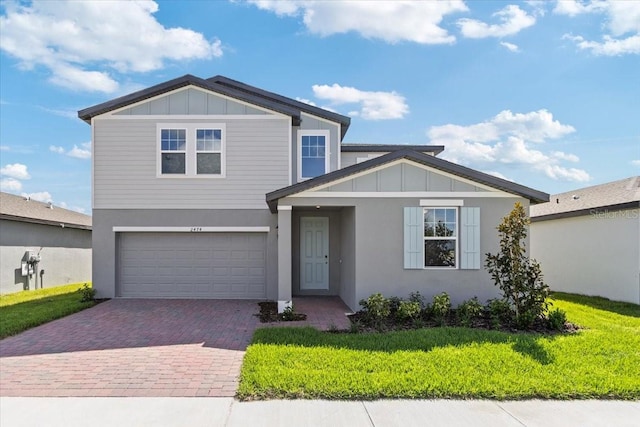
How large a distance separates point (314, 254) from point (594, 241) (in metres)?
9.06

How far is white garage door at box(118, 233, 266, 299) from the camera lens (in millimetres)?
12875

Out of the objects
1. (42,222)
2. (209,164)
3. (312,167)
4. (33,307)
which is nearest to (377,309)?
(312,167)

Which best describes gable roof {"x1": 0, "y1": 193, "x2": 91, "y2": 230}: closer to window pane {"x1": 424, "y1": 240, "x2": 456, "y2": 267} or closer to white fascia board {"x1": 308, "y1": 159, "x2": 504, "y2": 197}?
white fascia board {"x1": 308, "y1": 159, "x2": 504, "y2": 197}

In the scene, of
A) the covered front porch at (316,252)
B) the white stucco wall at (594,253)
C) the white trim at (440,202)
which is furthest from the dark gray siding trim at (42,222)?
the white stucco wall at (594,253)

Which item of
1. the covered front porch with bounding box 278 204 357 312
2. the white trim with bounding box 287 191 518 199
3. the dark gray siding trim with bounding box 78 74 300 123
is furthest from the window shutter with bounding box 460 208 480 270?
the dark gray siding trim with bounding box 78 74 300 123

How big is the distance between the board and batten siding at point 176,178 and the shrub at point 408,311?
5613 millimetres

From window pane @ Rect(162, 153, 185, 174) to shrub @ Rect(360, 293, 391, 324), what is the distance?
7.27 metres

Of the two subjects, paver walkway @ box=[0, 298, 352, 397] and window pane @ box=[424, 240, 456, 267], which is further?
window pane @ box=[424, 240, 456, 267]

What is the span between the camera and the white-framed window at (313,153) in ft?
43.8

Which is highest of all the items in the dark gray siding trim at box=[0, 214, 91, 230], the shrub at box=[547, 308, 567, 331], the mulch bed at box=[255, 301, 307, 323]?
the dark gray siding trim at box=[0, 214, 91, 230]

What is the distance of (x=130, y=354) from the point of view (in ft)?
22.1

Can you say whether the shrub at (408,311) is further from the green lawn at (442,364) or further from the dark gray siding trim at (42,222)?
the dark gray siding trim at (42,222)

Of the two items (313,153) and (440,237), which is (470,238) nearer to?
(440,237)

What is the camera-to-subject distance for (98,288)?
41.7 feet
